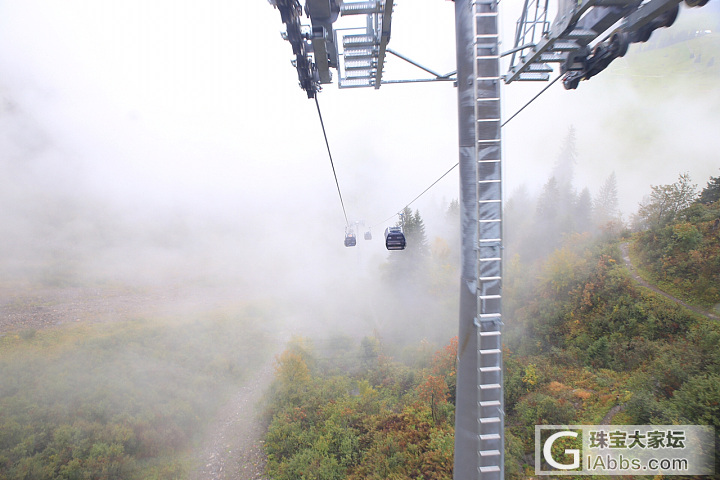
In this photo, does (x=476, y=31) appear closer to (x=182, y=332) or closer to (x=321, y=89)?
(x=321, y=89)

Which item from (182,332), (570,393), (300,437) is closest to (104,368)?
(182,332)

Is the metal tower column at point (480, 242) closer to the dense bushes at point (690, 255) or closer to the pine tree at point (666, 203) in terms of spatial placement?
the dense bushes at point (690, 255)

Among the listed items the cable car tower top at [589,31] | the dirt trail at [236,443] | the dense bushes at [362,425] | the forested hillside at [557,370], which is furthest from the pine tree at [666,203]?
the dirt trail at [236,443]

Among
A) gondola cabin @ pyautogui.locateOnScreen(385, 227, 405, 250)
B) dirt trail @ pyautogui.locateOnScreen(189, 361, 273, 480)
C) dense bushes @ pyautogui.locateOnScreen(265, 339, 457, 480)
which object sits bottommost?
dirt trail @ pyautogui.locateOnScreen(189, 361, 273, 480)

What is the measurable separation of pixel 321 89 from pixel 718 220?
28.4 metres

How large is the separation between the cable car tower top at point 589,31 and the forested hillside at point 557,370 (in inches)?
489

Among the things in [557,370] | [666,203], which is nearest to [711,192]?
[666,203]

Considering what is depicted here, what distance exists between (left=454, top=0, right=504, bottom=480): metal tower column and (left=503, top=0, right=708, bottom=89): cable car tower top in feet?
3.21

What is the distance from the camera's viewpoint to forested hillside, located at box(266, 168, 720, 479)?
1212 centimetres

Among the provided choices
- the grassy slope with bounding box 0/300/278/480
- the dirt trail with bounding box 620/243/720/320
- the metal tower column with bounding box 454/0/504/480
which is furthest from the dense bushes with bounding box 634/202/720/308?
the grassy slope with bounding box 0/300/278/480

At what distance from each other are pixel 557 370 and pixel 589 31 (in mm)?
21376

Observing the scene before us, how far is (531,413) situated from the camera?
13.9 metres

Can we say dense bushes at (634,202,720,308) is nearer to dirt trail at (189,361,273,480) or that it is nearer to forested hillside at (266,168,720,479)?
forested hillside at (266,168,720,479)

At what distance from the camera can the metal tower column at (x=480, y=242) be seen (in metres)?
2.54
